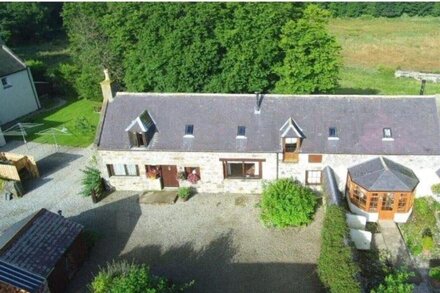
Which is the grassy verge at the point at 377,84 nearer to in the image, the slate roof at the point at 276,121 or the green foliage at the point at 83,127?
the slate roof at the point at 276,121

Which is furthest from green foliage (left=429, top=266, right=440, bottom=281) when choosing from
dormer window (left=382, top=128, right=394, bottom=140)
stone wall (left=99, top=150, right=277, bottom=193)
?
stone wall (left=99, top=150, right=277, bottom=193)

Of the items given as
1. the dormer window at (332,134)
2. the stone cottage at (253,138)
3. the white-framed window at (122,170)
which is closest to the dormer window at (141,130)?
the stone cottage at (253,138)

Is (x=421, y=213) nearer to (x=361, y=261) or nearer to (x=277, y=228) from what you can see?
(x=361, y=261)

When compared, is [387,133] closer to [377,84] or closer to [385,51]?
[377,84]

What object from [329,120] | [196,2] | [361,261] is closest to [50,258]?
[361,261]

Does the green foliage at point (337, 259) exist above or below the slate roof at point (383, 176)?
below
